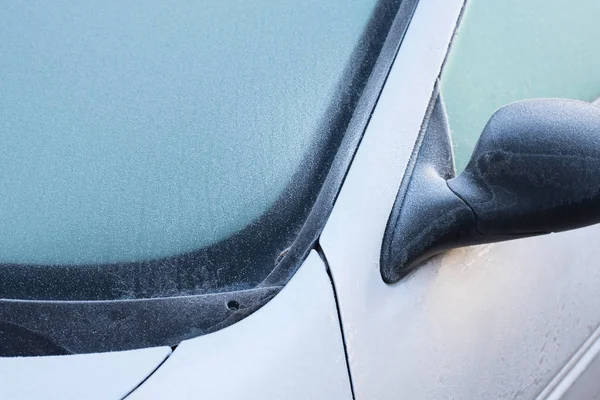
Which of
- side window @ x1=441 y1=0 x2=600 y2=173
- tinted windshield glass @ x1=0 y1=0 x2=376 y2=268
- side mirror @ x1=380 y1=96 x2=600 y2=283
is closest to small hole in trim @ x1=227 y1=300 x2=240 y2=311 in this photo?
tinted windshield glass @ x1=0 y1=0 x2=376 y2=268

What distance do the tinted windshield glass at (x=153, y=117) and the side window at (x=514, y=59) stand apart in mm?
229

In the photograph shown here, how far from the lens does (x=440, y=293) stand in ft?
4.83

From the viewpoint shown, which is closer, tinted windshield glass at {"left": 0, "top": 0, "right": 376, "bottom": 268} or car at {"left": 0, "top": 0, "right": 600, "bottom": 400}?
car at {"left": 0, "top": 0, "right": 600, "bottom": 400}

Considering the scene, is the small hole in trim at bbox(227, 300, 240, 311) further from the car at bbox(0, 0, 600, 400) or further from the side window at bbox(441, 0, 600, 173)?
the side window at bbox(441, 0, 600, 173)

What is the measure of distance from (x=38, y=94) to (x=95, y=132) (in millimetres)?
126

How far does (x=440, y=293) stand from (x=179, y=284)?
0.43 m

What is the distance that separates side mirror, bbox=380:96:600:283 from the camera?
4.33ft

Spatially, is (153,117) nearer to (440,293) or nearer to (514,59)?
(440,293)

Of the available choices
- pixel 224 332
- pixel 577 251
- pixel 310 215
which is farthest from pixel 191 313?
pixel 577 251

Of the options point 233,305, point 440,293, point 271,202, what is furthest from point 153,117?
point 440,293

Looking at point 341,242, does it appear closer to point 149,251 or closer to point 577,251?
point 149,251

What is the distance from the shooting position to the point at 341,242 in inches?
53.8

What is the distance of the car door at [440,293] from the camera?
1368mm

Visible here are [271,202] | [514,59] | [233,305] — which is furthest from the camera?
[514,59]
